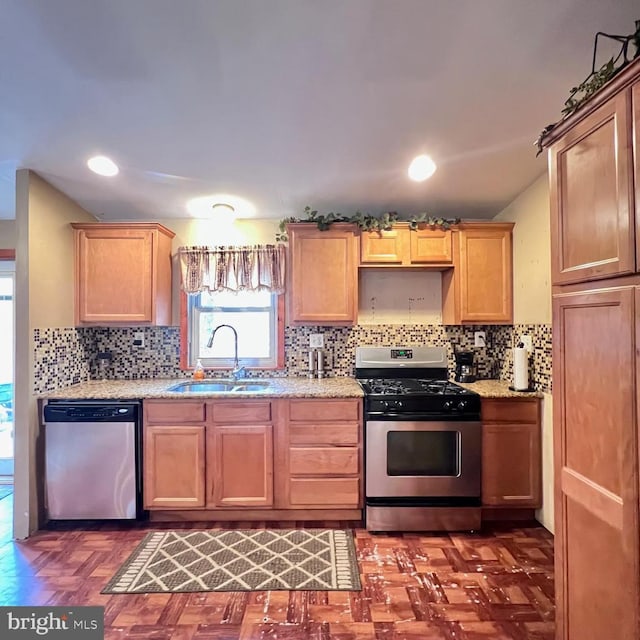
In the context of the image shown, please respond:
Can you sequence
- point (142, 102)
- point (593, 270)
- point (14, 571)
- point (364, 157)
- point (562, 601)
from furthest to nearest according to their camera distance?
point (364, 157), point (14, 571), point (142, 102), point (562, 601), point (593, 270)

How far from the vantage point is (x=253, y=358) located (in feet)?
11.0

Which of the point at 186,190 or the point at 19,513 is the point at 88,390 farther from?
the point at 186,190

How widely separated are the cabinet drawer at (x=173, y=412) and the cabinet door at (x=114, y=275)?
27.4 inches

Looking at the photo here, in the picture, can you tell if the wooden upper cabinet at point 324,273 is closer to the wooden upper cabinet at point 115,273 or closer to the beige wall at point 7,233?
the wooden upper cabinet at point 115,273

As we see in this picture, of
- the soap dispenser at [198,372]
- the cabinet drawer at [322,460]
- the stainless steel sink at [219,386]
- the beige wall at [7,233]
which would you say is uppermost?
the beige wall at [7,233]

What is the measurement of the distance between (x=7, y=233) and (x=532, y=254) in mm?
4141

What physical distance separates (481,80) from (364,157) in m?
0.77

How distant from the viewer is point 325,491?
2654 millimetres

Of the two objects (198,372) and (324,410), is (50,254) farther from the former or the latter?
(324,410)

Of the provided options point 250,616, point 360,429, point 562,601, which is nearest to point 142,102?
point 360,429

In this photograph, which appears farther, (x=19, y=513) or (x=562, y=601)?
(x=19, y=513)

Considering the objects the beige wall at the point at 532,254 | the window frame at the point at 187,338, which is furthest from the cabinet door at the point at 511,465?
the window frame at the point at 187,338

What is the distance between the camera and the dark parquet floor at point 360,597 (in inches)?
68.2

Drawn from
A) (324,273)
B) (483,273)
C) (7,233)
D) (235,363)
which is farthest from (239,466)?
(7,233)
